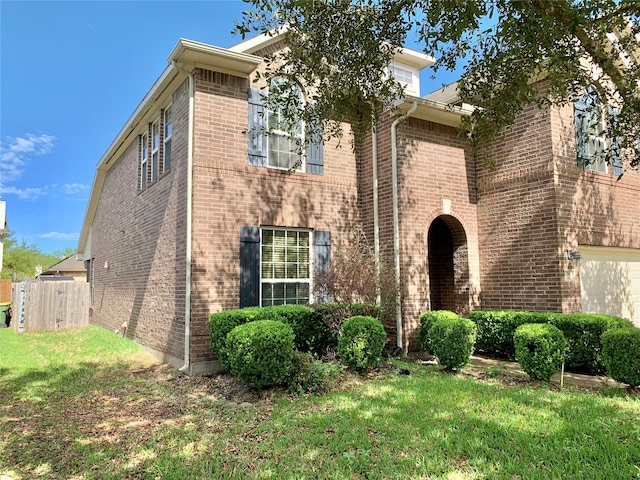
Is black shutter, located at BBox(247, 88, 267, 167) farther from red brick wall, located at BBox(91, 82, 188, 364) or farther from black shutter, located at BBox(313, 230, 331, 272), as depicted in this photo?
black shutter, located at BBox(313, 230, 331, 272)

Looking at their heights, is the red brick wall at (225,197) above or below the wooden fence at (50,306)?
above

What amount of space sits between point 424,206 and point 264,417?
20.6ft

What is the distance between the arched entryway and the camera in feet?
33.7

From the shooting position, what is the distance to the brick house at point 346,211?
810 cm

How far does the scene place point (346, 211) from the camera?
32.5 feet

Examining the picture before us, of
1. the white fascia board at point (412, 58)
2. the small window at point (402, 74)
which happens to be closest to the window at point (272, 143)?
the small window at point (402, 74)

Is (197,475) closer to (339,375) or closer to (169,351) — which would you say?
(339,375)

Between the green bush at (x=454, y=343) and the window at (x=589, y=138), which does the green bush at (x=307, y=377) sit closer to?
the green bush at (x=454, y=343)

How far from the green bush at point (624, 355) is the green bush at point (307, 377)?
4.24 m

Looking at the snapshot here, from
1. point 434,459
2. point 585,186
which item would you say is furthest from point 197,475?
point 585,186

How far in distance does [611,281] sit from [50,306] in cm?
1694

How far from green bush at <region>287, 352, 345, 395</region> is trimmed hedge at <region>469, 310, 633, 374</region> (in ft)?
14.3

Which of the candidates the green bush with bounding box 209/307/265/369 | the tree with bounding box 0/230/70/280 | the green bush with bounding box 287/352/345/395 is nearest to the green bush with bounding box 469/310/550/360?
the green bush with bounding box 287/352/345/395

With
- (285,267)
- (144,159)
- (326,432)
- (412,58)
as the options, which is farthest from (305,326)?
(412,58)
